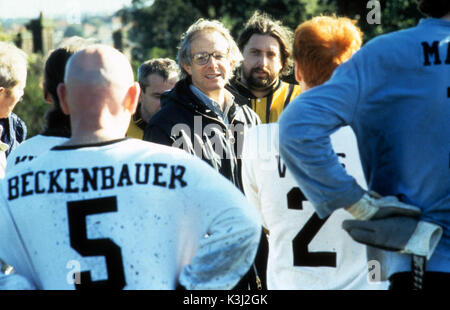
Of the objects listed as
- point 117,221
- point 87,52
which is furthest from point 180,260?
point 87,52

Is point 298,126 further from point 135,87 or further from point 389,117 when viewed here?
point 135,87

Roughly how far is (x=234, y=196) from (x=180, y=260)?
312mm

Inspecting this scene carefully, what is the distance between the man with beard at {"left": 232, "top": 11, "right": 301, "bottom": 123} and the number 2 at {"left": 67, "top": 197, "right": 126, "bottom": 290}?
10.2ft

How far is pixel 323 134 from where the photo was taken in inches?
92.7

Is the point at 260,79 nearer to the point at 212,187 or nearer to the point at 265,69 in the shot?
the point at 265,69

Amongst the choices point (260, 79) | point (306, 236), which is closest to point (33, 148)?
point (306, 236)

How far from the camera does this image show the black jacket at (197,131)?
4.12 metres

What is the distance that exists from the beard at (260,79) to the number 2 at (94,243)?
3381mm

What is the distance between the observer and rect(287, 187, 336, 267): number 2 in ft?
10.0

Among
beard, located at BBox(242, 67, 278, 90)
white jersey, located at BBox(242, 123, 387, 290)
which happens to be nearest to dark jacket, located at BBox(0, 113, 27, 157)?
beard, located at BBox(242, 67, 278, 90)

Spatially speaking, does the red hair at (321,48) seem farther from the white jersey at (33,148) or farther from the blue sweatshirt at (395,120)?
the white jersey at (33,148)

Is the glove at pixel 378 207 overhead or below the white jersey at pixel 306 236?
overhead

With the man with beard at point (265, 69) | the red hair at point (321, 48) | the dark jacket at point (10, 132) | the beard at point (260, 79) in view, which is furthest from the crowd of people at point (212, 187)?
the beard at point (260, 79)

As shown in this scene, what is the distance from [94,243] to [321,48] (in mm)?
1409
